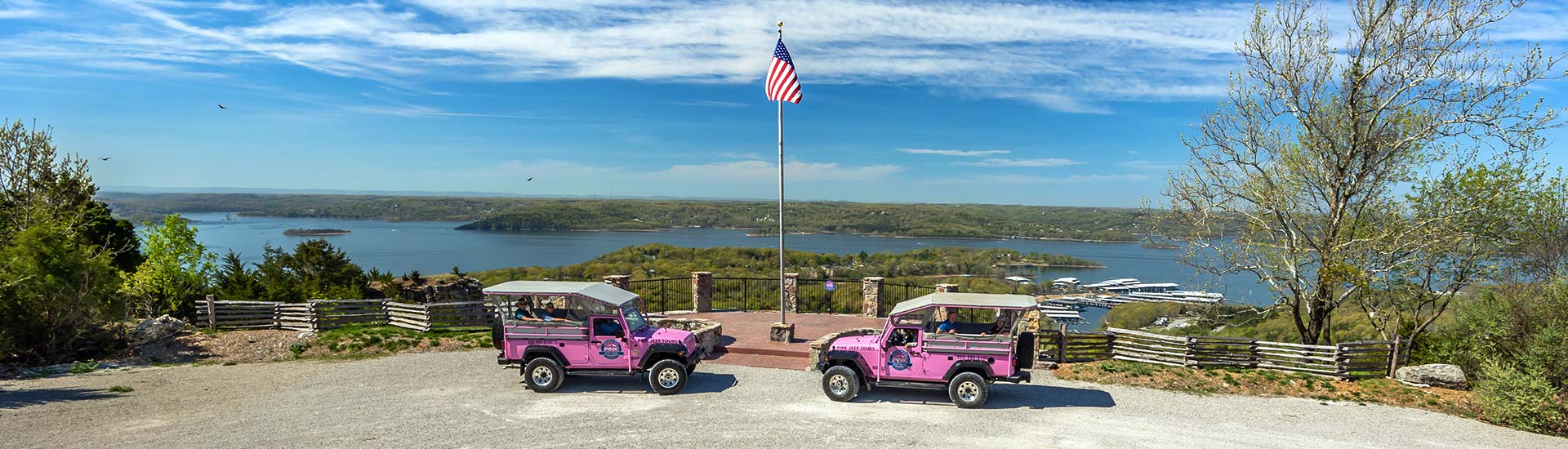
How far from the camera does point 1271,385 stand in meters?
12.0

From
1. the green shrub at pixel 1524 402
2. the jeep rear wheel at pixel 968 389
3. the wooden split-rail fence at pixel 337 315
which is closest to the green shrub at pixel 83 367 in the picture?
the wooden split-rail fence at pixel 337 315

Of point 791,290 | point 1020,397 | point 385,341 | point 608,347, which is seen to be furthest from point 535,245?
point 1020,397

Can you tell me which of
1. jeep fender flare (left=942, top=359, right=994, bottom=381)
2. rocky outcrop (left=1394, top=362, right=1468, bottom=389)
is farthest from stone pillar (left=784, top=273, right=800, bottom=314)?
rocky outcrop (left=1394, top=362, right=1468, bottom=389)

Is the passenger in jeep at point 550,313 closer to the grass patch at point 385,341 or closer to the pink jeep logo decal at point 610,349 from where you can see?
the pink jeep logo decal at point 610,349

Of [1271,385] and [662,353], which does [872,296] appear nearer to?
[662,353]

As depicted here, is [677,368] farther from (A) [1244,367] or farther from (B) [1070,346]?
(A) [1244,367]

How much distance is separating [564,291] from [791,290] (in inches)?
374

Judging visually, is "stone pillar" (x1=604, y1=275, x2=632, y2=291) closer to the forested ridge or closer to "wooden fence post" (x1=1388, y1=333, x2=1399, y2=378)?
"wooden fence post" (x1=1388, y1=333, x2=1399, y2=378)

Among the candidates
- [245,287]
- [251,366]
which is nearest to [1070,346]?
[251,366]

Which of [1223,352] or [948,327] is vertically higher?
[948,327]

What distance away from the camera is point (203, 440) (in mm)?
8336

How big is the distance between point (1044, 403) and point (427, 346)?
40.5ft

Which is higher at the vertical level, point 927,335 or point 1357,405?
point 927,335

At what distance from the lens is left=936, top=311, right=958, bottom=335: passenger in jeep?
1024cm
